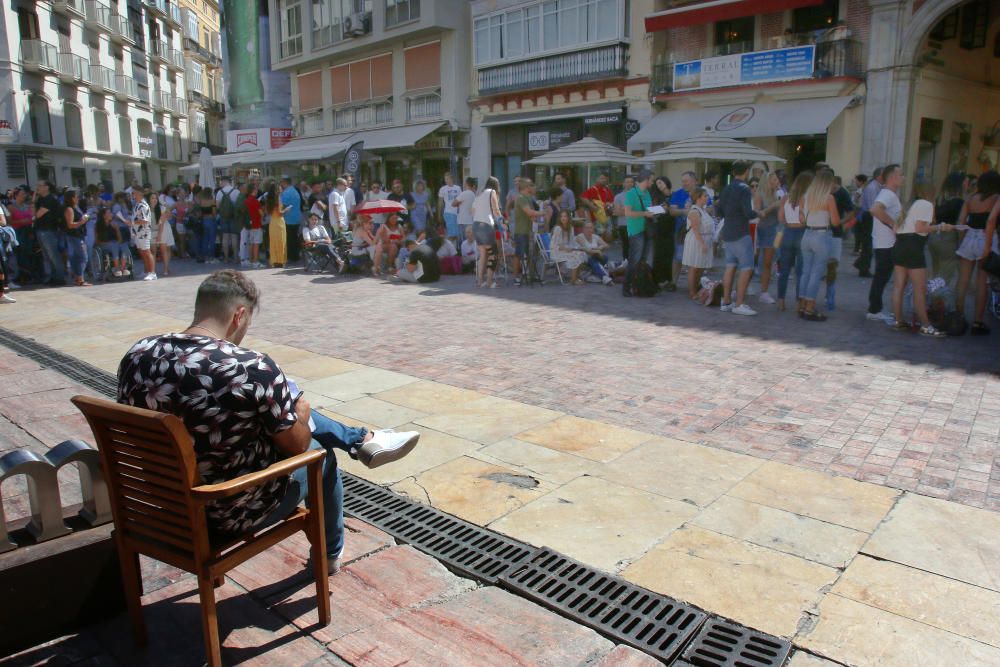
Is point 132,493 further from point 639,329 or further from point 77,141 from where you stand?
point 77,141

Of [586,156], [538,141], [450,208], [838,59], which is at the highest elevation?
[838,59]

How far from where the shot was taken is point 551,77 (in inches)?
902

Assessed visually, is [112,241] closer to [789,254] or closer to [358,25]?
[789,254]

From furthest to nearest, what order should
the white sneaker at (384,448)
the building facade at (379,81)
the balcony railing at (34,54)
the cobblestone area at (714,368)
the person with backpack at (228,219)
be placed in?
the balcony railing at (34,54)
the building facade at (379,81)
the person with backpack at (228,219)
the cobblestone area at (714,368)
the white sneaker at (384,448)

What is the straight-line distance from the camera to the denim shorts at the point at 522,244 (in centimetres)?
1174

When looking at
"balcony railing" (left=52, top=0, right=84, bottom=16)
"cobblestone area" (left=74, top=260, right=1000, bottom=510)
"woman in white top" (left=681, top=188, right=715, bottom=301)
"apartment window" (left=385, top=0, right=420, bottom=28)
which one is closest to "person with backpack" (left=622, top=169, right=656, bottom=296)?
"cobblestone area" (left=74, top=260, right=1000, bottom=510)

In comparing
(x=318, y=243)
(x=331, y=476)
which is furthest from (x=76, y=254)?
(x=331, y=476)

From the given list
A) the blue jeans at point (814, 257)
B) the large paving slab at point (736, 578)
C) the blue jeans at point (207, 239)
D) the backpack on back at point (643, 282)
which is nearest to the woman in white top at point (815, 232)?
the blue jeans at point (814, 257)

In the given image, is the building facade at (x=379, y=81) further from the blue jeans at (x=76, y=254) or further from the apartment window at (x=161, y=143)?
the apartment window at (x=161, y=143)

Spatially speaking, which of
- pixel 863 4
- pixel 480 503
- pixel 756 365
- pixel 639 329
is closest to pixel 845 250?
pixel 863 4

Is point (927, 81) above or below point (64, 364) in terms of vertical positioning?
above

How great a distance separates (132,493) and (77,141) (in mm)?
40138

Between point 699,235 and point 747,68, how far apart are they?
11324 millimetres

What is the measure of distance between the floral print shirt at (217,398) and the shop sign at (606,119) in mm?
20421
